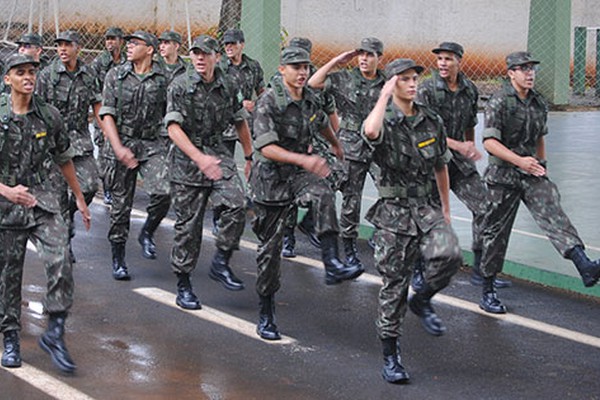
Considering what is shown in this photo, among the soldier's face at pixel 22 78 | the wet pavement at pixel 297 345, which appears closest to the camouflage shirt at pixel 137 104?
the wet pavement at pixel 297 345

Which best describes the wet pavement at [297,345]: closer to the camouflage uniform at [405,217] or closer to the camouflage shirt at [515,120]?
the camouflage uniform at [405,217]

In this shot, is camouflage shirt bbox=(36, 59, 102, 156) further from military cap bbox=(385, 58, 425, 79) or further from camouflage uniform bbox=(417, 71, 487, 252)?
military cap bbox=(385, 58, 425, 79)

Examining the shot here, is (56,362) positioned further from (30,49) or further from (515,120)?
(30,49)

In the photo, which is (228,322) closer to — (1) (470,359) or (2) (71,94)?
(1) (470,359)

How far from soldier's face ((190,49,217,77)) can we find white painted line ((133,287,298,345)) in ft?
6.26

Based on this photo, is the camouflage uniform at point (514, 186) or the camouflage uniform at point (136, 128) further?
the camouflage uniform at point (136, 128)

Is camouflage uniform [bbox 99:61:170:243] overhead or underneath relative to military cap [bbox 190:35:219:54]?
underneath

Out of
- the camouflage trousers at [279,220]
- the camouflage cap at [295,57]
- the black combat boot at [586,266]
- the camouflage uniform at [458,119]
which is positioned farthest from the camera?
the camouflage uniform at [458,119]

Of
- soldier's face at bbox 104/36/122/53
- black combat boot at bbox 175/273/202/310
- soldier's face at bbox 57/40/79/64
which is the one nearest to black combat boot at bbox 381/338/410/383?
black combat boot at bbox 175/273/202/310

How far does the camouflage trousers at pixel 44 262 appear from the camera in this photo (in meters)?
8.03

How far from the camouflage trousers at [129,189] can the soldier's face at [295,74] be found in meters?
2.51

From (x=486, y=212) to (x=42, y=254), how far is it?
3.81 m

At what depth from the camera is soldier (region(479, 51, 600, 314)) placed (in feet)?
31.6

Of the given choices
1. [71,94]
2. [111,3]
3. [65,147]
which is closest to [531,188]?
[65,147]
